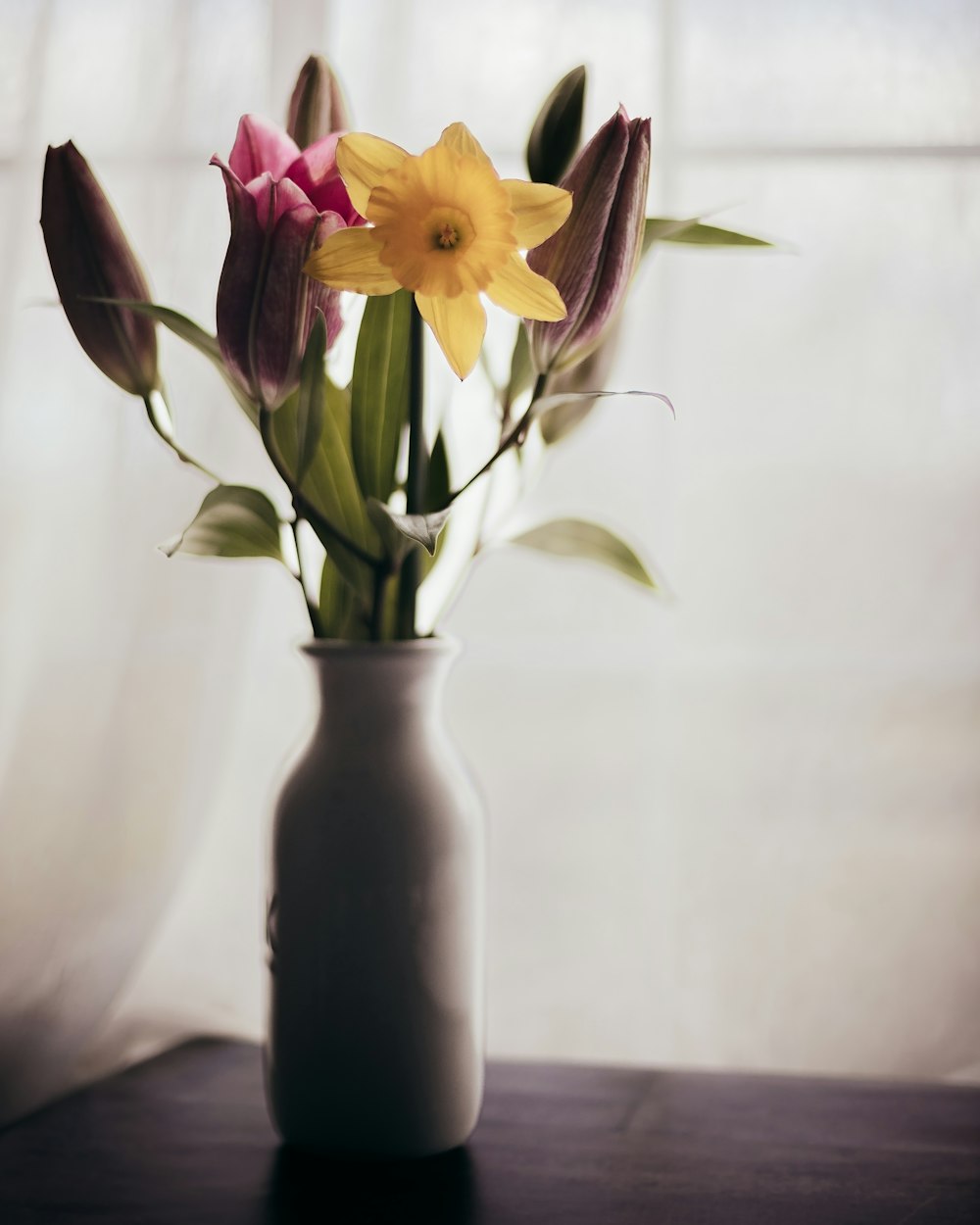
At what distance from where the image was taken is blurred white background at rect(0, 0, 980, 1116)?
0.91m

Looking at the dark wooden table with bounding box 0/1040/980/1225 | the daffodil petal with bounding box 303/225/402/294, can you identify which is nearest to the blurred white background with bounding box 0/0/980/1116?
the dark wooden table with bounding box 0/1040/980/1225

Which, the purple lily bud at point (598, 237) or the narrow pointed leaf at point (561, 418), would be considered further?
the narrow pointed leaf at point (561, 418)

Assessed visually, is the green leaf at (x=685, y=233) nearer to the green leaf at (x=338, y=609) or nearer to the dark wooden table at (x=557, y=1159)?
the green leaf at (x=338, y=609)

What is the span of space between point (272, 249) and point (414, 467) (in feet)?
0.44

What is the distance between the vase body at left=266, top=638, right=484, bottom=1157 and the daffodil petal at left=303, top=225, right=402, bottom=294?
0.19 metres

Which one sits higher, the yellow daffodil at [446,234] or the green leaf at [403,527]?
the yellow daffodil at [446,234]

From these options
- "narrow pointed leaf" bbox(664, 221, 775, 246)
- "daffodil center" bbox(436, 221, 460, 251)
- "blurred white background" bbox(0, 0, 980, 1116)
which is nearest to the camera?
"daffodil center" bbox(436, 221, 460, 251)

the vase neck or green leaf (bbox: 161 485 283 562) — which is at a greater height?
green leaf (bbox: 161 485 283 562)

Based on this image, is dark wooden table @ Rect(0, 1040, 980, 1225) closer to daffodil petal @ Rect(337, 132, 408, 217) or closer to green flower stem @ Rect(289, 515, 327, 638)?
green flower stem @ Rect(289, 515, 327, 638)

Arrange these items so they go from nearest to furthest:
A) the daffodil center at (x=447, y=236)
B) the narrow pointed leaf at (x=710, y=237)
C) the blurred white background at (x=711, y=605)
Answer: the daffodil center at (x=447, y=236), the narrow pointed leaf at (x=710, y=237), the blurred white background at (x=711, y=605)

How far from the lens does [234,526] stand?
0.62 metres

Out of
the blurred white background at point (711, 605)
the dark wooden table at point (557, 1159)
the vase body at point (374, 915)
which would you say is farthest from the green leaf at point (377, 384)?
the dark wooden table at point (557, 1159)

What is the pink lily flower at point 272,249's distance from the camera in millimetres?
555

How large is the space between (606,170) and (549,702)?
516 mm
